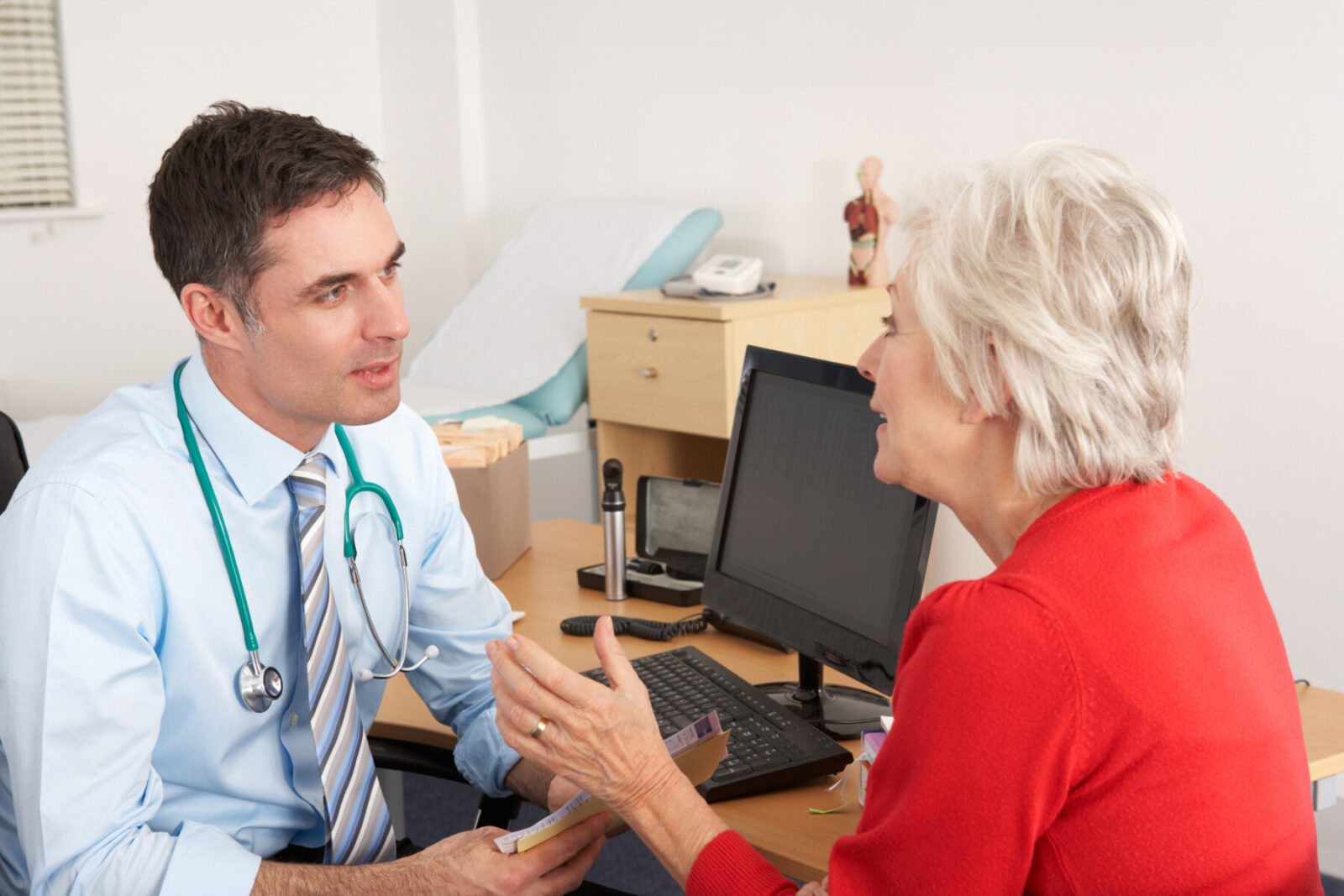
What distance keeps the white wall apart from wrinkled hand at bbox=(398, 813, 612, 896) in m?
3.64

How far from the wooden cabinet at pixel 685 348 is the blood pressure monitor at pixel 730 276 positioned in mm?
70

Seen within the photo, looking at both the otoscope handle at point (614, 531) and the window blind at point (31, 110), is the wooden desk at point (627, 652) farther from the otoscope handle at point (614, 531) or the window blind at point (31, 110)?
the window blind at point (31, 110)

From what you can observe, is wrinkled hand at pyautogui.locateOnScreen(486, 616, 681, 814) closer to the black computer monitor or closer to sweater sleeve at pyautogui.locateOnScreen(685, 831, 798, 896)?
sweater sleeve at pyautogui.locateOnScreen(685, 831, 798, 896)

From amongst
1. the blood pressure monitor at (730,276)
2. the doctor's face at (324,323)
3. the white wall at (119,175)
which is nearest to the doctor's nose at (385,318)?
the doctor's face at (324,323)

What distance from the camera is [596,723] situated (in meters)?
1.17

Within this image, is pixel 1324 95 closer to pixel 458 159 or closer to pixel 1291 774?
pixel 1291 774

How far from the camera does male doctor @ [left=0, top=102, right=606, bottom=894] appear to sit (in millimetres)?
1154

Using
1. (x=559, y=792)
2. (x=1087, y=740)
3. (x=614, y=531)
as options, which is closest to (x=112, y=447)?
(x=559, y=792)

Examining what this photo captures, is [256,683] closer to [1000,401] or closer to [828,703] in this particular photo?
[828,703]

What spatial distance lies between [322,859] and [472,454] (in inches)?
34.8

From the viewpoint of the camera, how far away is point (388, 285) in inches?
56.4

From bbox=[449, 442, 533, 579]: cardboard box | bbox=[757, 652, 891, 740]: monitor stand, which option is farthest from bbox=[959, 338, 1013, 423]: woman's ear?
bbox=[449, 442, 533, 579]: cardboard box

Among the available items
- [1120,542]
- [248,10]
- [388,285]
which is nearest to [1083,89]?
[388,285]

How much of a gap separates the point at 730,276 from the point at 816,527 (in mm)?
1645
